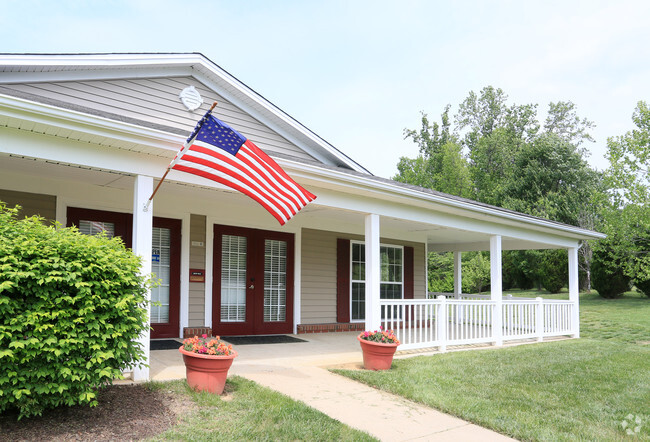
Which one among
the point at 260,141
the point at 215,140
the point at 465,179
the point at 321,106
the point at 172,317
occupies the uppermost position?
the point at 321,106

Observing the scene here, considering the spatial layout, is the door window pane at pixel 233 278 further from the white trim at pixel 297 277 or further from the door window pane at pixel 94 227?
the door window pane at pixel 94 227

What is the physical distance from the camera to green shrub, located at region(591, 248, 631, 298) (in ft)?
65.7

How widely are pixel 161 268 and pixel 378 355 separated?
3.88 m

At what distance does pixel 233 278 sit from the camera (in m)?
8.86

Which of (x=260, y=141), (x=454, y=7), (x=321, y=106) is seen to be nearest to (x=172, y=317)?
(x=260, y=141)

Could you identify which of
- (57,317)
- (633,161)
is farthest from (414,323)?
(633,161)

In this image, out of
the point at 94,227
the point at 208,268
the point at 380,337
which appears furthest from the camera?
the point at 208,268

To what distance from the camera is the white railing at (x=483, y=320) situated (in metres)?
8.14

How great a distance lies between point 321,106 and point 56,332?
28024 millimetres

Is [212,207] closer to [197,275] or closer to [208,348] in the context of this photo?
[197,275]

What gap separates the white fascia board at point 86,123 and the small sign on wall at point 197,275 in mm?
3412

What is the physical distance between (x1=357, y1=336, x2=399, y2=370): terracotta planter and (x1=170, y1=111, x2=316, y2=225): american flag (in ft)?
7.12

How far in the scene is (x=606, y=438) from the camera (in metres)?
4.11

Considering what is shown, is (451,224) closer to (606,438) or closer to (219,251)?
(219,251)
